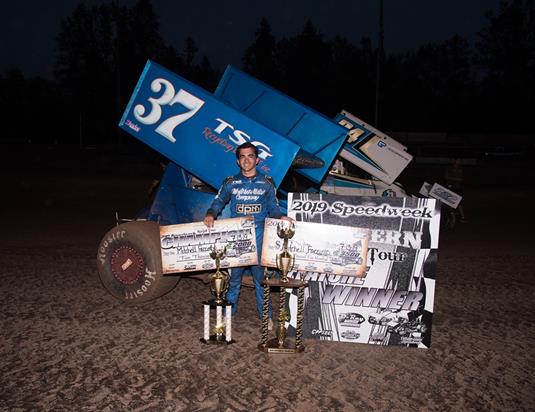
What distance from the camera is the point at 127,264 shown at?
22.5 feet

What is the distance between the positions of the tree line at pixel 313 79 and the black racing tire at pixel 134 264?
149 feet

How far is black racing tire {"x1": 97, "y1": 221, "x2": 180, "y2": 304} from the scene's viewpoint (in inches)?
266

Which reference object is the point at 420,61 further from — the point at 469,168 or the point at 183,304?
the point at 183,304

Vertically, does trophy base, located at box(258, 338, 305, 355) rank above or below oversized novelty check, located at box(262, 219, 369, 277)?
below

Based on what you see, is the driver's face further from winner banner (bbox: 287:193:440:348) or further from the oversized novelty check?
the oversized novelty check

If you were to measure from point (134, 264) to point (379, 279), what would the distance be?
2.84 m

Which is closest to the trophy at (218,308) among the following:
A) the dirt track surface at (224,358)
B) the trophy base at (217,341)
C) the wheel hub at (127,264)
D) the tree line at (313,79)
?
the trophy base at (217,341)

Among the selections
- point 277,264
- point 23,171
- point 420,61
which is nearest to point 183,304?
point 277,264

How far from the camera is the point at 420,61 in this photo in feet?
269

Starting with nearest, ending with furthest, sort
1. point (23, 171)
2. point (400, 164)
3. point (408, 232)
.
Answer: point (408, 232) < point (400, 164) < point (23, 171)

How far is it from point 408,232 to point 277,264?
1307 millimetres

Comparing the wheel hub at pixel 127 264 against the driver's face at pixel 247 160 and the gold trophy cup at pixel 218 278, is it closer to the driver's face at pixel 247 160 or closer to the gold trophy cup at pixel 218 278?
the gold trophy cup at pixel 218 278

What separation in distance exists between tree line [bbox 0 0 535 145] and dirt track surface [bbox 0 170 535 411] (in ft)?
149

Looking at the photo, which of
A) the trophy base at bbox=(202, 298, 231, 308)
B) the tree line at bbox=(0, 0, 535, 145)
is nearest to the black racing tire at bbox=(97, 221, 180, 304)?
the trophy base at bbox=(202, 298, 231, 308)
